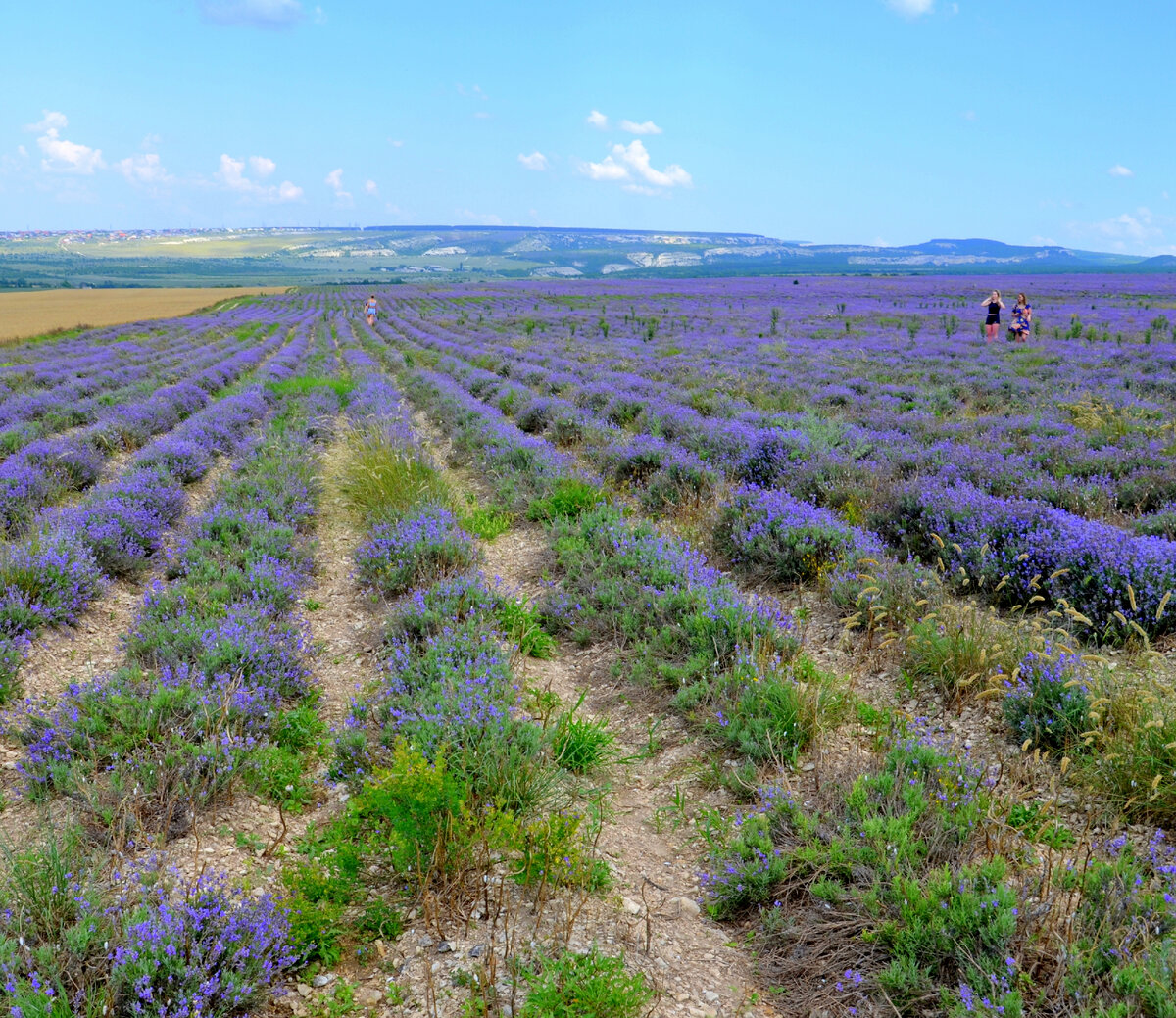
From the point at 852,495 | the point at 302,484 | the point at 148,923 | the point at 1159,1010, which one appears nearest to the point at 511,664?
the point at 148,923

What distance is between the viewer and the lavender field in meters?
2.43

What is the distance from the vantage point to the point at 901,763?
10.6 feet

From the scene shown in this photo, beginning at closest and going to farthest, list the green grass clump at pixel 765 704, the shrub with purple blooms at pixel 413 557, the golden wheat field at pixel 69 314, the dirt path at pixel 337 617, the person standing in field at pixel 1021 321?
the green grass clump at pixel 765 704 < the dirt path at pixel 337 617 < the shrub with purple blooms at pixel 413 557 < the person standing in field at pixel 1021 321 < the golden wheat field at pixel 69 314

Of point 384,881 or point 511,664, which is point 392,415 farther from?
point 384,881

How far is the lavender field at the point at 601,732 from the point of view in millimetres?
2432

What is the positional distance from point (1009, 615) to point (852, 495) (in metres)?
2.30

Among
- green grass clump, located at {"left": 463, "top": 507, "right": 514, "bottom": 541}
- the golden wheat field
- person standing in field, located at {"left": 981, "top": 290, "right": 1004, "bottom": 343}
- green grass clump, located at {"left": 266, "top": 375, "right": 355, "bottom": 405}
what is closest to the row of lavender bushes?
green grass clump, located at {"left": 463, "top": 507, "right": 514, "bottom": 541}

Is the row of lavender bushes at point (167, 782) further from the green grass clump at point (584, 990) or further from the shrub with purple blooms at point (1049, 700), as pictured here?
the shrub with purple blooms at point (1049, 700)

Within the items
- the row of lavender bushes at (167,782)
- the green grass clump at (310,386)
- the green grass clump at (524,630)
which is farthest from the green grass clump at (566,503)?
the green grass clump at (310,386)

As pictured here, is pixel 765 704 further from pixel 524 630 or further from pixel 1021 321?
pixel 1021 321

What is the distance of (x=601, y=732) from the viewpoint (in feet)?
13.5

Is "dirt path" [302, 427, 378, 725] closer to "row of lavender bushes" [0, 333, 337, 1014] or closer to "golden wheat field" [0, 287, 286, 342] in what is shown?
"row of lavender bushes" [0, 333, 337, 1014]

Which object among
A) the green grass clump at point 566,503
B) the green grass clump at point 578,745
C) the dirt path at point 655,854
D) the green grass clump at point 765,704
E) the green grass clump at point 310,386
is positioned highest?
the green grass clump at point 310,386

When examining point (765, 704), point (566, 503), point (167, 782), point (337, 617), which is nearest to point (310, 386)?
point (566, 503)
